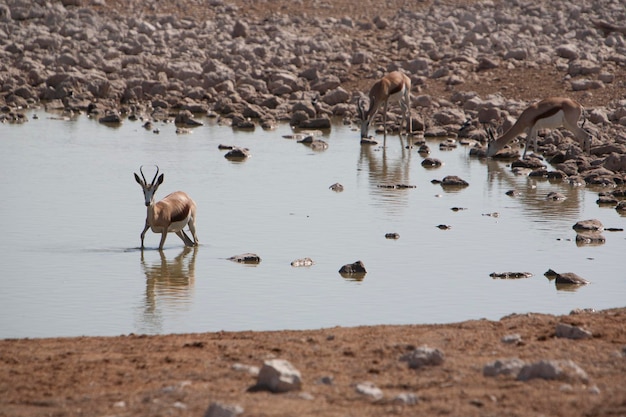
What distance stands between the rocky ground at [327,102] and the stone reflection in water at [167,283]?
1443mm

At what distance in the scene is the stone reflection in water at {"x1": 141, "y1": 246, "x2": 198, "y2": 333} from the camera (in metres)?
8.82

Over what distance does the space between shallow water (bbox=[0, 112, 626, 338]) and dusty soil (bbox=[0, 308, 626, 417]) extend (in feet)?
4.41

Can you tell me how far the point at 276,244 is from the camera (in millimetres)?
11531

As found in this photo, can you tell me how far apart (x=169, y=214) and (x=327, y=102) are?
14.0 meters

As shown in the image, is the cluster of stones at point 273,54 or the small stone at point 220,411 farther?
the cluster of stones at point 273,54

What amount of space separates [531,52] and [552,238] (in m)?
16.6

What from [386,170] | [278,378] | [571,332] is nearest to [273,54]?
[386,170]

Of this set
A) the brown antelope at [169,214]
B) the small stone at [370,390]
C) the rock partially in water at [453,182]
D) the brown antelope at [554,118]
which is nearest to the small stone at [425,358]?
the small stone at [370,390]

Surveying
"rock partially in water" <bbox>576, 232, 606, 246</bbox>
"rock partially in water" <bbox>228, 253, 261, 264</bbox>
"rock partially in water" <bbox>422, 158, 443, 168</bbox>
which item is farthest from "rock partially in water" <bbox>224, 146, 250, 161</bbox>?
"rock partially in water" <bbox>228, 253, 261, 264</bbox>

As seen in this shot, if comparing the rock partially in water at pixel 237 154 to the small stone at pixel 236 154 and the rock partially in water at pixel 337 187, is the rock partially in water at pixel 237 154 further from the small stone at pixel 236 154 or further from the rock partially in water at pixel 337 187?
the rock partially in water at pixel 337 187

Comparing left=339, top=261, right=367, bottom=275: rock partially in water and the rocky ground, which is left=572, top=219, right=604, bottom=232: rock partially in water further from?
the rocky ground

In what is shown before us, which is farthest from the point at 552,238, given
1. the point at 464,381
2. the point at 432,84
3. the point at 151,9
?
the point at 151,9

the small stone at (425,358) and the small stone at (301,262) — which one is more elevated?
the small stone at (425,358)

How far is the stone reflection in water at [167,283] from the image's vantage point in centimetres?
882
